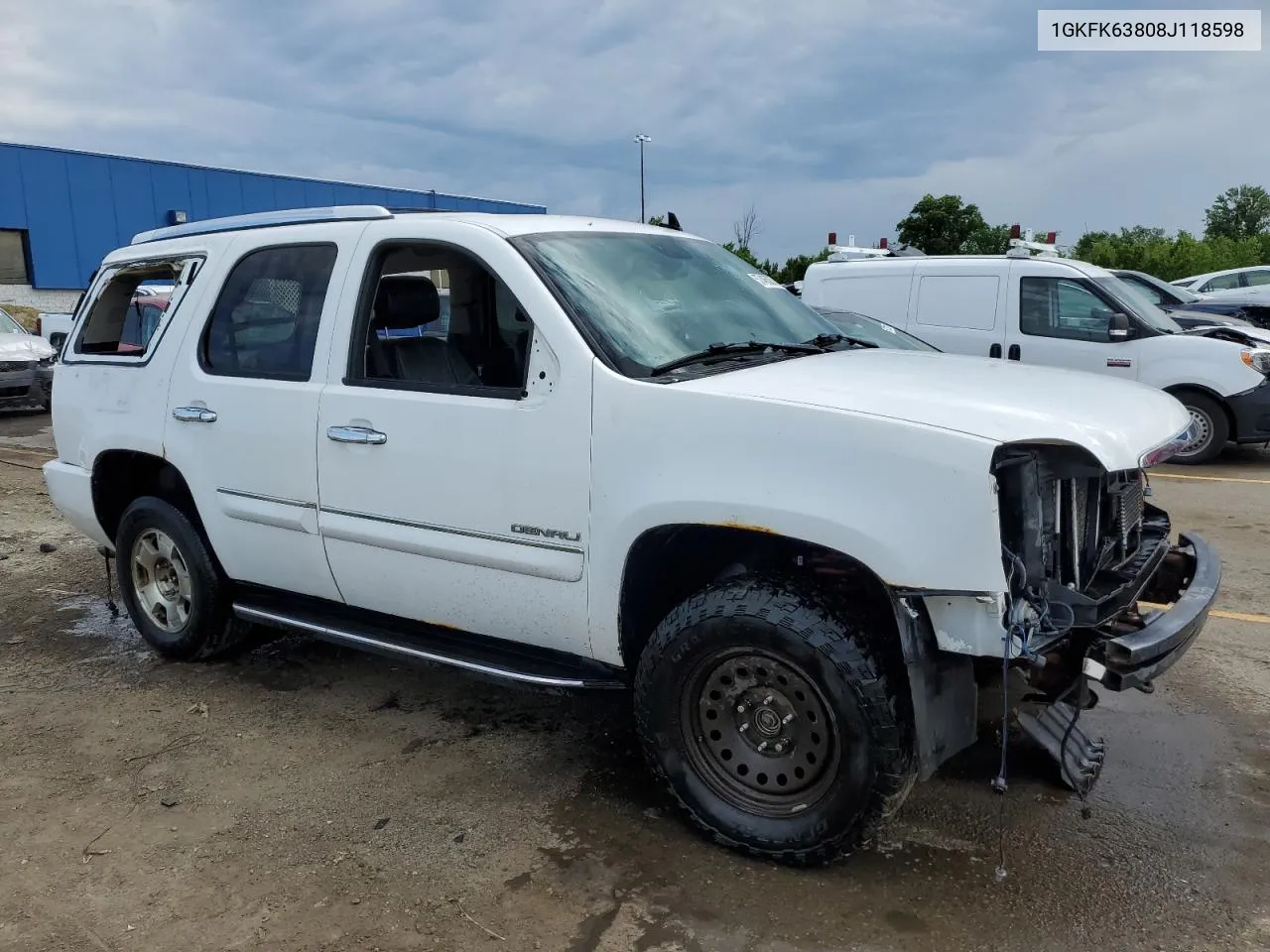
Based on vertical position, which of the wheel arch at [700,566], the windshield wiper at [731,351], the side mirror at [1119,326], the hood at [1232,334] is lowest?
the wheel arch at [700,566]

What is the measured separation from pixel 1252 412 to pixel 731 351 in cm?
801

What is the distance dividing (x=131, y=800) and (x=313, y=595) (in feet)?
3.25

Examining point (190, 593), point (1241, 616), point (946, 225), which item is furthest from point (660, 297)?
point (946, 225)

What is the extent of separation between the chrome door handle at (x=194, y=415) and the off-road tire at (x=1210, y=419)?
863cm

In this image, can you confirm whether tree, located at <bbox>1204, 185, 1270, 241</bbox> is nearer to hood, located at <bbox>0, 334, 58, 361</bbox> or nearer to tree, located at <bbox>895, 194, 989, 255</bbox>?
tree, located at <bbox>895, 194, 989, 255</bbox>

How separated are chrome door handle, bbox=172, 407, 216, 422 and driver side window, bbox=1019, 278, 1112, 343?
7.82 m

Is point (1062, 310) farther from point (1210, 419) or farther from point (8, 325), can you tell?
point (8, 325)

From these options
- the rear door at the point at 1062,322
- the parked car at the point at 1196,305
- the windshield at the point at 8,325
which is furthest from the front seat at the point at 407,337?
the windshield at the point at 8,325

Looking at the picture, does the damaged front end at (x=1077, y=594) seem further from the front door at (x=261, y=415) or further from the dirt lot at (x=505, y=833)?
the front door at (x=261, y=415)

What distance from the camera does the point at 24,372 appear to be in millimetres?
14023

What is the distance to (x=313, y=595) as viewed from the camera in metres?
4.23

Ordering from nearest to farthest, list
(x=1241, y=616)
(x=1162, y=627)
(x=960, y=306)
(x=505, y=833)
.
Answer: (x=1162, y=627) → (x=505, y=833) → (x=1241, y=616) → (x=960, y=306)

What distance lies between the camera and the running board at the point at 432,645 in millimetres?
3441

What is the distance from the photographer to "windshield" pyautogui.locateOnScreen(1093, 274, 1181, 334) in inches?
377
